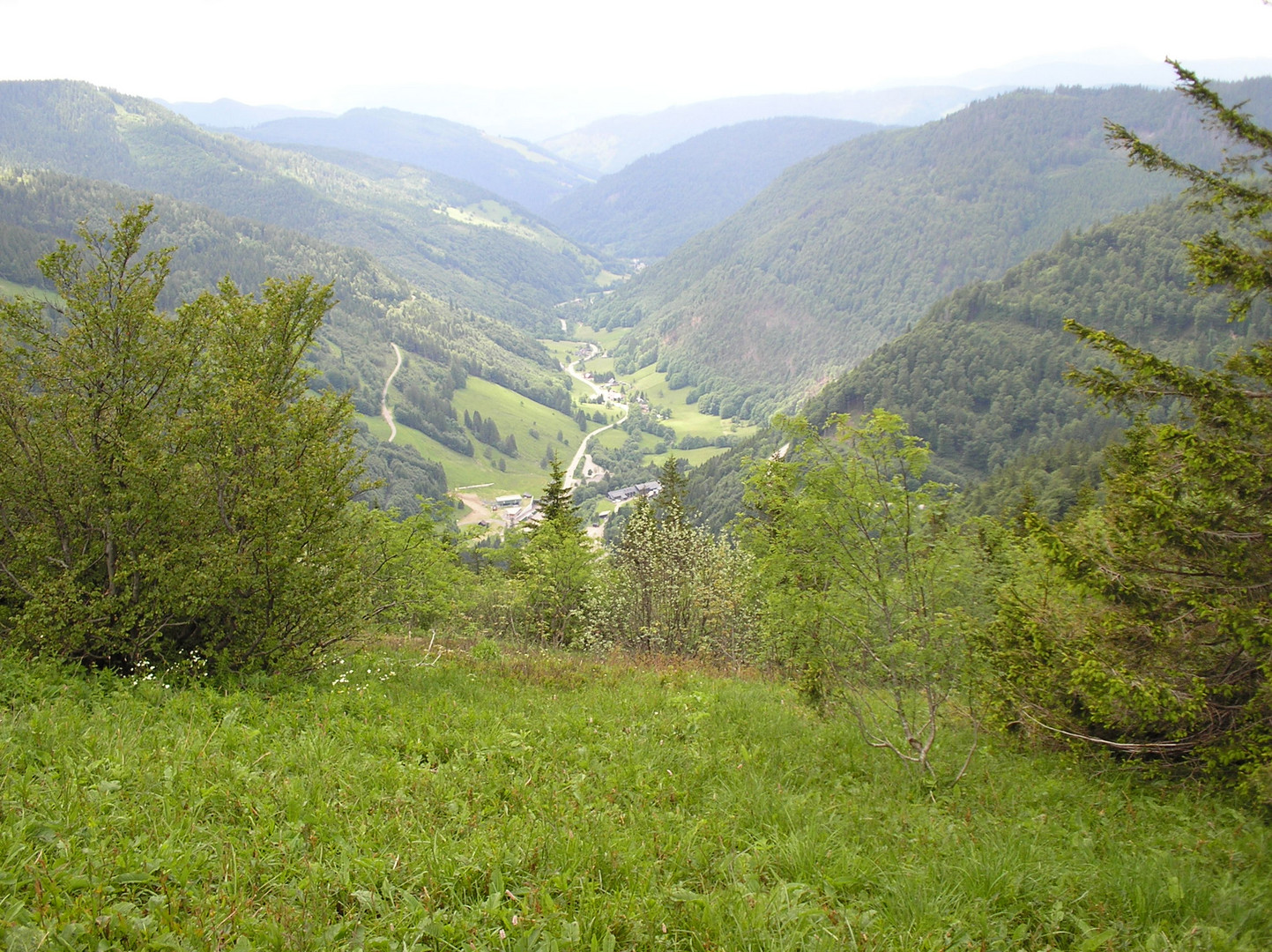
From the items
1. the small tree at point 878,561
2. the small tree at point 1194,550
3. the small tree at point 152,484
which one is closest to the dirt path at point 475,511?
the small tree at point 152,484

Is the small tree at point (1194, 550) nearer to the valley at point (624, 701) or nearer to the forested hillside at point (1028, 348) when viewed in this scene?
the valley at point (624, 701)

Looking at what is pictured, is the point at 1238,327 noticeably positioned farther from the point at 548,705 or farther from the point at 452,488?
the point at 548,705

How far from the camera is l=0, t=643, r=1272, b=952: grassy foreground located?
13.0 ft

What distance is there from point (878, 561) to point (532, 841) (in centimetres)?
511

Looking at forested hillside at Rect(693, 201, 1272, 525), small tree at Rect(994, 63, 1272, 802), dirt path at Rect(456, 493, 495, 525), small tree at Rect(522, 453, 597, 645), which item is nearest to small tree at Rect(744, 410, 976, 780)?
small tree at Rect(994, 63, 1272, 802)

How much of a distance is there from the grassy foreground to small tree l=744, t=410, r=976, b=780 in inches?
49.8

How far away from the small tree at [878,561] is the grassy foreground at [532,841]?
1264 millimetres

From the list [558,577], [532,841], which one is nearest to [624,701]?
[532,841]

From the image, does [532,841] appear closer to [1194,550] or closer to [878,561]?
[878,561]

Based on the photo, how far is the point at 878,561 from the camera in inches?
314

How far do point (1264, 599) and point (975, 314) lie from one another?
8437 inches

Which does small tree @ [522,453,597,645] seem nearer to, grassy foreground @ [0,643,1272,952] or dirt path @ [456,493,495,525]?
grassy foreground @ [0,643,1272,952]

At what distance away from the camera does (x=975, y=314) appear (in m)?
195

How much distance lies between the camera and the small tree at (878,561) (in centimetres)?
782
